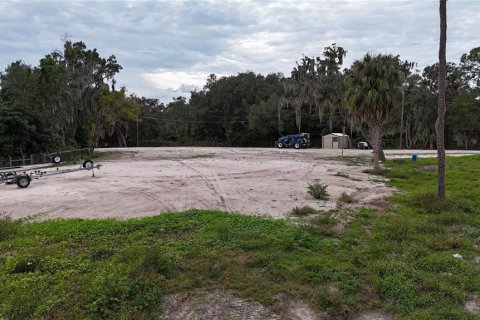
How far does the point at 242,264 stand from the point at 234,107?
62.1 meters

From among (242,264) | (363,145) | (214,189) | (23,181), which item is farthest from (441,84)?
(363,145)

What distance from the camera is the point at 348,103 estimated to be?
75.1 ft

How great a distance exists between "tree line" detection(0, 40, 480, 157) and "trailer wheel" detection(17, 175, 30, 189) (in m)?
13.9

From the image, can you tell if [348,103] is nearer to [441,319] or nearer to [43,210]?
[43,210]

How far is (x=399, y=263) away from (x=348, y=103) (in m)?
17.7

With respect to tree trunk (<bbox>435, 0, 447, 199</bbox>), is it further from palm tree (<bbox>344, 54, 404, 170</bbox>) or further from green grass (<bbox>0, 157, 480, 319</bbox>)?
palm tree (<bbox>344, 54, 404, 170</bbox>)

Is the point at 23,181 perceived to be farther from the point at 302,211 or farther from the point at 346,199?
the point at 346,199

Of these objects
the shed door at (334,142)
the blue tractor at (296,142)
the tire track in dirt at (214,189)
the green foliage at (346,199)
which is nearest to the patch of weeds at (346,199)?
the green foliage at (346,199)

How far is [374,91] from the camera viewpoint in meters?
21.8

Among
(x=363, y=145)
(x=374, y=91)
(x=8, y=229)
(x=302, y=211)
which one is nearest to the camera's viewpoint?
(x=8, y=229)

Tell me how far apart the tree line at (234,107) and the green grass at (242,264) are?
15118 millimetres

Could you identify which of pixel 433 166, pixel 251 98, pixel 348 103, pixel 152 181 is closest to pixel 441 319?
pixel 152 181

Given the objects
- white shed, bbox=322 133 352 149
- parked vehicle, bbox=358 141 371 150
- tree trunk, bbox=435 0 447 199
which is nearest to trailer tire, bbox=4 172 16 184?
tree trunk, bbox=435 0 447 199

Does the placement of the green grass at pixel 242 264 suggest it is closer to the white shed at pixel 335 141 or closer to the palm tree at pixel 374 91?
the palm tree at pixel 374 91
